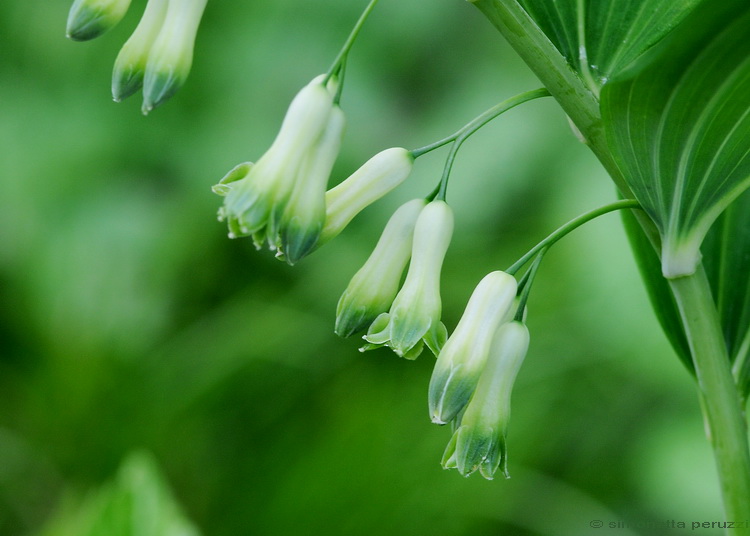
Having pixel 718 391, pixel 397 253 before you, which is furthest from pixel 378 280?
pixel 718 391

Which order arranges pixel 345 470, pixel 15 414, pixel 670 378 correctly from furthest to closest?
pixel 15 414 < pixel 670 378 < pixel 345 470

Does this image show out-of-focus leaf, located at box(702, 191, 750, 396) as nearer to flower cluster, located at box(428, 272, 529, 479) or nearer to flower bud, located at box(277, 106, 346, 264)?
flower cluster, located at box(428, 272, 529, 479)

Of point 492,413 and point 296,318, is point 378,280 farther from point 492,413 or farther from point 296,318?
point 296,318

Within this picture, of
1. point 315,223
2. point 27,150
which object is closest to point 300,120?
point 315,223

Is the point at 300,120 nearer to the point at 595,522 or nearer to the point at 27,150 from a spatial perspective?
the point at 595,522

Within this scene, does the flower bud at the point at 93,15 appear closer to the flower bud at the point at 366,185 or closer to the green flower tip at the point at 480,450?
the flower bud at the point at 366,185

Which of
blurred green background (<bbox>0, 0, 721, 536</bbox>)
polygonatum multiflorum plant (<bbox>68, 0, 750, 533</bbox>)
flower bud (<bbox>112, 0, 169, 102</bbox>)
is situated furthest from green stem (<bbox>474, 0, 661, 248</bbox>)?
blurred green background (<bbox>0, 0, 721, 536</bbox>)

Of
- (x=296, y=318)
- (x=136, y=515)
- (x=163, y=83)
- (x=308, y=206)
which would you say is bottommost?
(x=296, y=318)
